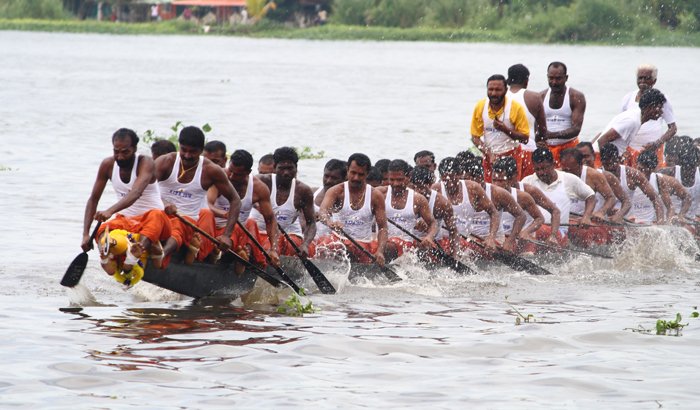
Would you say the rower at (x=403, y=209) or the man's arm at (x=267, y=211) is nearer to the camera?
the man's arm at (x=267, y=211)

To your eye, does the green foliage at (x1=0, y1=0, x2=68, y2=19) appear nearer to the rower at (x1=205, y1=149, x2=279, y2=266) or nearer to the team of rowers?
the team of rowers

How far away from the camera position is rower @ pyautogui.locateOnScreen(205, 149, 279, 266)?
10.5 meters

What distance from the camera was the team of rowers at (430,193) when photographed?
32.4ft

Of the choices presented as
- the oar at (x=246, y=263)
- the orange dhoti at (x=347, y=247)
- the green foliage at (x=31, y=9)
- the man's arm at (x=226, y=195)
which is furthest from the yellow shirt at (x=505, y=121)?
the green foliage at (x=31, y=9)

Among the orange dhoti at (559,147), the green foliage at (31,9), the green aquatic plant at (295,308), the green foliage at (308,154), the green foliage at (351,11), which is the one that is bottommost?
the green foliage at (308,154)

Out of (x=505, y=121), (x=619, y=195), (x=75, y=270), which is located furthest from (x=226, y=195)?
(x=619, y=195)

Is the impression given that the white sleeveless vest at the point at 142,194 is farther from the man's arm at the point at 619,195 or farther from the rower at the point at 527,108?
Result: the man's arm at the point at 619,195

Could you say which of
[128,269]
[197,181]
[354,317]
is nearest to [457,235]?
[354,317]

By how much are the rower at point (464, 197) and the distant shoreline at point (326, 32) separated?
51.6 m

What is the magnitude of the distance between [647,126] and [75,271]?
24.2 ft

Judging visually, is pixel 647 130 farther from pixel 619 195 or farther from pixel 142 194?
pixel 142 194

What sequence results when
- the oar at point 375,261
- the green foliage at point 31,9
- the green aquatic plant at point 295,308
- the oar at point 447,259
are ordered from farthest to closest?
the green foliage at point 31,9 → the oar at point 447,259 → the oar at point 375,261 → the green aquatic plant at point 295,308

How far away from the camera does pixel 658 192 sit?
13789 millimetres

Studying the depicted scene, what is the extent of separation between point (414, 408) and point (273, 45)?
69.0 m
